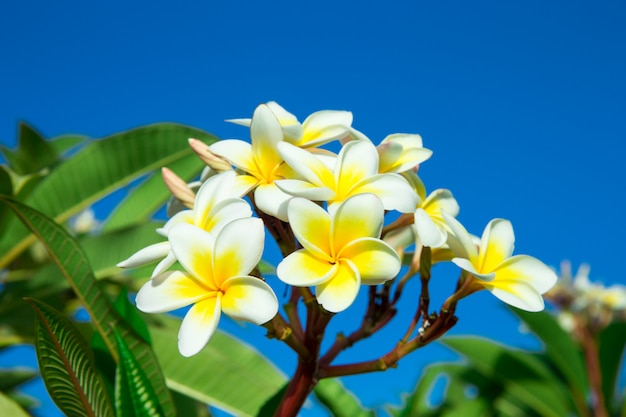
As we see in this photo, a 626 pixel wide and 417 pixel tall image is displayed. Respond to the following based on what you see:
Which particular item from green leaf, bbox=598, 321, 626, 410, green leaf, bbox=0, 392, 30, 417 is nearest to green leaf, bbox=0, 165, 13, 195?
green leaf, bbox=0, 392, 30, 417

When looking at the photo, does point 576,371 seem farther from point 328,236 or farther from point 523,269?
point 328,236

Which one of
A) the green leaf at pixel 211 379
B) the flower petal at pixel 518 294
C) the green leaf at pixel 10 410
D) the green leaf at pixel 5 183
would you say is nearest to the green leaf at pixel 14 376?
the green leaf at pixel 5 183

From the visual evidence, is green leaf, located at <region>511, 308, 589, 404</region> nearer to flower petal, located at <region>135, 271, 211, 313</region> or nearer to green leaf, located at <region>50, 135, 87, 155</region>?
green leaf, located at <region>50, 135, 87, 155</region>

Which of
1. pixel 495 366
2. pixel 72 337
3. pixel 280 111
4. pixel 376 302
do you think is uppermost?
pixel 495 366

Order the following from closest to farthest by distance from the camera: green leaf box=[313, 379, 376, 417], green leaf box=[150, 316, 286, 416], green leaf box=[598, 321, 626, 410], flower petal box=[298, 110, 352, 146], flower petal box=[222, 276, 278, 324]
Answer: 1. flower petal box=[222, 276, 278, 324]
2. flower petal box=[298, 110, 352, 146]
3. green leaf box=[150, 316, 286, 416]
4. green leaf box=[313, 379, 376, 417]
5. green leaf box=[598, 321, 626, 410]

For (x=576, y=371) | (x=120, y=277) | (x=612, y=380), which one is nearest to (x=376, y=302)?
(x=120, y=277)

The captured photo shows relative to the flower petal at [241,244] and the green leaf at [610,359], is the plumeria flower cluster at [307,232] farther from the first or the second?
the green leaf at [610,359]
